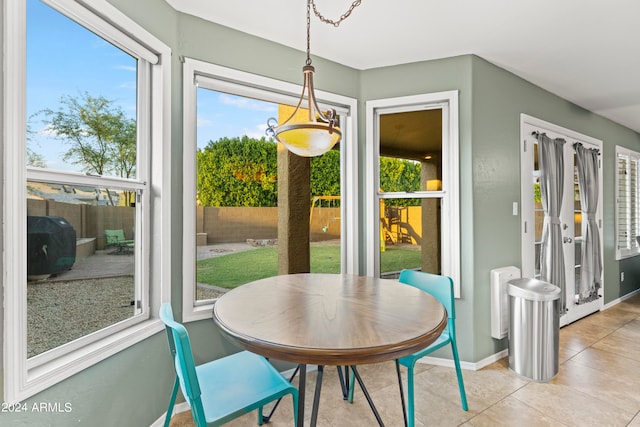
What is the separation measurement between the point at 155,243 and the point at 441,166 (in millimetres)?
2376

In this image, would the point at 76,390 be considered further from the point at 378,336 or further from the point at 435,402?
the point at 435,402

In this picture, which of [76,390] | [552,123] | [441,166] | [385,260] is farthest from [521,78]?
[76,390]

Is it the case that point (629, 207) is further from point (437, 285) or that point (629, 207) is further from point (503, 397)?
point (437, 285)

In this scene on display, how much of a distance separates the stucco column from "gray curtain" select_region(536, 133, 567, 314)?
2.44 metres

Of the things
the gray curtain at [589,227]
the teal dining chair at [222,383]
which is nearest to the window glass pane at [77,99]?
the teal dining chair at [222,383]

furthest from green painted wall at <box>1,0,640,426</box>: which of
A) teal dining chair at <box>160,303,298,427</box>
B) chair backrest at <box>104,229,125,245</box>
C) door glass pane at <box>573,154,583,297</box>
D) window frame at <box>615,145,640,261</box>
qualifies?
window frame at <box>615,145,640,261</box>

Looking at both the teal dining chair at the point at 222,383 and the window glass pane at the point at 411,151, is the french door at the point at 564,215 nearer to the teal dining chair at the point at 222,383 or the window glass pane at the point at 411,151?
the window glass pane at the point at 411,151

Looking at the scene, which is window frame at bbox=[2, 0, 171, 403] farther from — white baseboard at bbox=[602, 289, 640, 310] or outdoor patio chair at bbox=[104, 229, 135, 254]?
white baseboard at bbox=[602, 289, 640, 310]

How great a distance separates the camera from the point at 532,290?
2.55 meters

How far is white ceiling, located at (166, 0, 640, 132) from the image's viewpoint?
204 cm

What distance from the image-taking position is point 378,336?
3.87 ft

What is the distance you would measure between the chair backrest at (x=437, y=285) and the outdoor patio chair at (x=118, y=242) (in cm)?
182

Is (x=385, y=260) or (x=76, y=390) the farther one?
(x=385, y=260)

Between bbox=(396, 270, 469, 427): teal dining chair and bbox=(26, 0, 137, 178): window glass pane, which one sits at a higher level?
bbox=(26, 0, 137, 178): window glass pane
